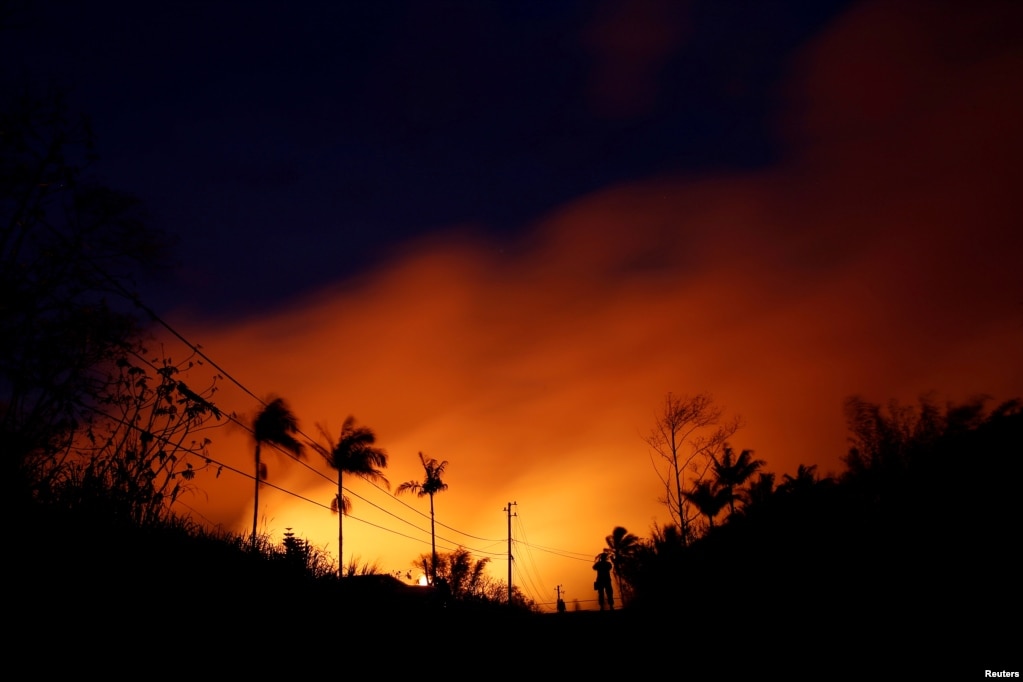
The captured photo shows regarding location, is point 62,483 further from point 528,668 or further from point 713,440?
point 713,440

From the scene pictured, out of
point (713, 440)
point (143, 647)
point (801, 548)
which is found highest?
point (713, 440)

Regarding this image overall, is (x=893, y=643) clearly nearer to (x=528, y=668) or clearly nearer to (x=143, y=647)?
(x=528, y=668)

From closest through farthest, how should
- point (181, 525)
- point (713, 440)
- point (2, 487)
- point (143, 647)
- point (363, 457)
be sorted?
1. point (143, 647)
2. point (2, 487)
3. point (181, 525)
4. point (713, 440)
5. point (363, 457)

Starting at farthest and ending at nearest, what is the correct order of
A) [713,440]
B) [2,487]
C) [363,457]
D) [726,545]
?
[363,457], [713,440], [726,545], [2,487]

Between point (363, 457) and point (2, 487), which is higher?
point (363, 457)

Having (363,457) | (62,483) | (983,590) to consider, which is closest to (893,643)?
(983,590)

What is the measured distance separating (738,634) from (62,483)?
7314mm

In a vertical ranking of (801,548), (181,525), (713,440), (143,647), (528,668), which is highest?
(713,440)

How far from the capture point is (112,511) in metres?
6.04

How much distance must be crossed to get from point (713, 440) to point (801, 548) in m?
21.1

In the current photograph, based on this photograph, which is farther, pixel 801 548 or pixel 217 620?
pixel 801 548

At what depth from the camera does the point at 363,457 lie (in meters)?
36.1

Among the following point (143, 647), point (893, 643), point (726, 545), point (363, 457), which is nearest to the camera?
point (143, 647)

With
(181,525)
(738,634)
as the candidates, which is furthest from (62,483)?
(738,634)
